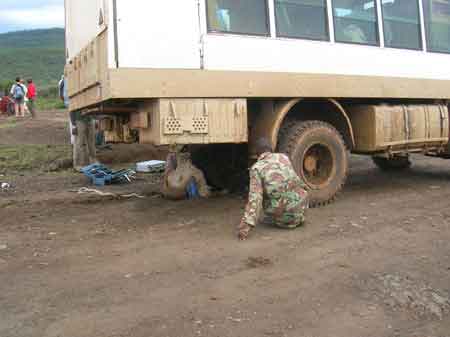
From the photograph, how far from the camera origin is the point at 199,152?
838 centimetres

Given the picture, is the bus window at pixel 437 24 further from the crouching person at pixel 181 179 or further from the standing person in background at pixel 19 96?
the standing person in background at pixel 19 96

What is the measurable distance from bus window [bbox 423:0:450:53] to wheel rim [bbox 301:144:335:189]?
99.5 inches

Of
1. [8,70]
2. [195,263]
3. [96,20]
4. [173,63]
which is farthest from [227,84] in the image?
[8,70]

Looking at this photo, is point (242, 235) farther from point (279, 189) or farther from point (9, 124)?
point (9, 124)

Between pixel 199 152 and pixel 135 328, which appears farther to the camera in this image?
pixel 199 152

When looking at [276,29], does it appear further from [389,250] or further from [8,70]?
[8,70]

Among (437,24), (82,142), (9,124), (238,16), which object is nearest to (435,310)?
(238,16)

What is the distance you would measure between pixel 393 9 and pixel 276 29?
224 centimetres

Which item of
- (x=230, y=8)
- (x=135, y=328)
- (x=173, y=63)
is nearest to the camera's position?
(x=135, y=328)

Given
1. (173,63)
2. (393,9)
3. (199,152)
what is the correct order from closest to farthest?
(173,63) → (393,9) → (199,152)

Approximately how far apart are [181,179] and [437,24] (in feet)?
14.5

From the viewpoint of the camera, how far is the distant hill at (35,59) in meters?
52.0

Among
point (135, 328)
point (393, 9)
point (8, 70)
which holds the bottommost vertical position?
point (135, 328)

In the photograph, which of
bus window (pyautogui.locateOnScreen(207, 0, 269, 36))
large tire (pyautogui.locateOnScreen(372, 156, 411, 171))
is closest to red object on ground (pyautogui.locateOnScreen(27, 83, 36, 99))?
large tire (pyautogui.locateOnScreen(372, 156, 411, 171))
